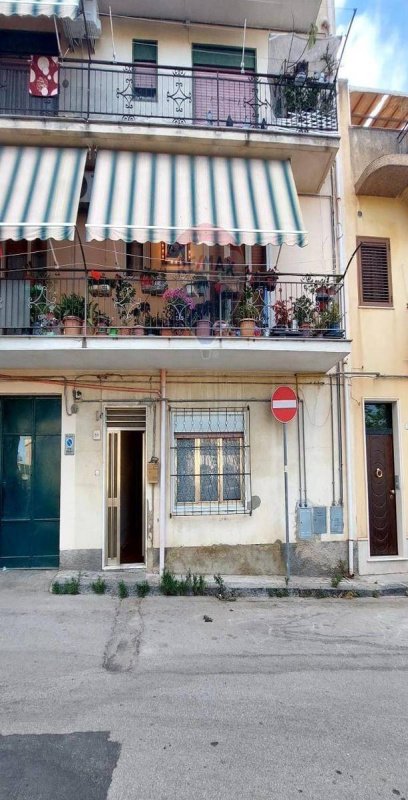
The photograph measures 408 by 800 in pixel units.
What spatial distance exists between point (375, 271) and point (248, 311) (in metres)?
3.20

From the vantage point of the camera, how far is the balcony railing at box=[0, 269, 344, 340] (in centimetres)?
794

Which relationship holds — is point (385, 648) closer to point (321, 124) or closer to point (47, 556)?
point (47, 556)

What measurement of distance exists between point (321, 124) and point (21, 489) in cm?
872

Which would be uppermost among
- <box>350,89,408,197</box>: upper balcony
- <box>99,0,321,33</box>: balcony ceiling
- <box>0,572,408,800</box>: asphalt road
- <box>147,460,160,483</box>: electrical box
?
<box>99,0,321,33</box>: balcony ceiling

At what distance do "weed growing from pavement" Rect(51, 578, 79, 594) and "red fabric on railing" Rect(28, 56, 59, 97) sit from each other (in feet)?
27.4

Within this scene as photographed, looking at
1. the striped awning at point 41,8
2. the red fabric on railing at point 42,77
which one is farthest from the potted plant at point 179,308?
the striped awning at point 41,8

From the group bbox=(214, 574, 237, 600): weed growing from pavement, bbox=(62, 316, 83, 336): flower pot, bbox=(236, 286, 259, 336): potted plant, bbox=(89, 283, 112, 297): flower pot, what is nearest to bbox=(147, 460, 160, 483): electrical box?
bbox=(214, 574, 237, 600): weed growing from pavement

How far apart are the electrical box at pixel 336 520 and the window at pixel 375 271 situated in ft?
13.4

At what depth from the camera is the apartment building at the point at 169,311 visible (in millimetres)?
7891

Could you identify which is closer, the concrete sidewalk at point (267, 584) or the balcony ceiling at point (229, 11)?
the concrete sidewalk at point (267, 584)

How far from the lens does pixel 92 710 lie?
4215mm

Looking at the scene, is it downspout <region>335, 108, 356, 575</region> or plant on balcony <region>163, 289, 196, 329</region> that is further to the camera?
downspout <region>335, 108, 356, 575</region>

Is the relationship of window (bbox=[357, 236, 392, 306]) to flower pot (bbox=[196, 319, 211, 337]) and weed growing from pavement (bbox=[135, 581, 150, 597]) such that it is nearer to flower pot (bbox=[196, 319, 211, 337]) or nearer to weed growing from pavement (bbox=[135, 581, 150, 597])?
flower pot (bbox=[196, 319, 211, 337])

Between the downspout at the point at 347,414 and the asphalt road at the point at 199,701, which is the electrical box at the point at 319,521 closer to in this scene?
the downspout at the point at 347,414
